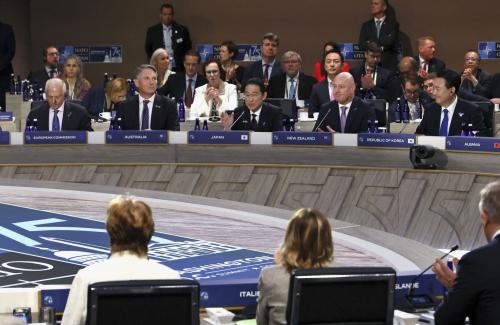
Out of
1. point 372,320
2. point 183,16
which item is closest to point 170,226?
point 372,320

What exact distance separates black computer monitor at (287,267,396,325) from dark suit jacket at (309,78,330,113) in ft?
22.1

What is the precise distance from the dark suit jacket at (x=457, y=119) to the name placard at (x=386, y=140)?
2.01ft

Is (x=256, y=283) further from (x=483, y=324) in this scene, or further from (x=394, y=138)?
(x=394, y=138)

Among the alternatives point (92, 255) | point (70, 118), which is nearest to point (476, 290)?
point (92, 255)

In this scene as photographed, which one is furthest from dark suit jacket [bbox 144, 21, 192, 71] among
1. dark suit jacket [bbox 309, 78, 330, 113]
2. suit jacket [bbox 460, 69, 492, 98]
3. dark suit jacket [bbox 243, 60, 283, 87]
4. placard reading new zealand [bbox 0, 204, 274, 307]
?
placard reading new zealand [bbox 0, 204, 274, 307]

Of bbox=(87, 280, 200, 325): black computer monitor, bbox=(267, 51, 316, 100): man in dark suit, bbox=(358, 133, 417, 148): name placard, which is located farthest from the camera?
bbox=(267, 51, 316, 100): man in dark suit

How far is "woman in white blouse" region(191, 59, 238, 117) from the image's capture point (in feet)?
34.3

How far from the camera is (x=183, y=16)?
14.9m

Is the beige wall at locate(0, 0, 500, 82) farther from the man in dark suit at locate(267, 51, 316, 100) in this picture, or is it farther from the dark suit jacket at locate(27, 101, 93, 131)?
the dark suit jacket at locate(27, 101, 93, 131)

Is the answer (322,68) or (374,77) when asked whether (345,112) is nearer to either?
(374,77)

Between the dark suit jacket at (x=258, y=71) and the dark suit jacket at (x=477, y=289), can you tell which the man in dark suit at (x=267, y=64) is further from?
the dark suit jacket at (x=477, y=289)

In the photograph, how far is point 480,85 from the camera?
1156 cm

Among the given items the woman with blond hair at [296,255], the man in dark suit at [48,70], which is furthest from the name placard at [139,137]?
the woman with blond hair at [296,255]

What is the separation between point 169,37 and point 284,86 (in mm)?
2840
